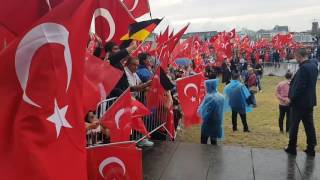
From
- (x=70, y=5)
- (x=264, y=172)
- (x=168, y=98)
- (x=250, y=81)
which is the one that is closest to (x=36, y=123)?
(x=70, y=5)

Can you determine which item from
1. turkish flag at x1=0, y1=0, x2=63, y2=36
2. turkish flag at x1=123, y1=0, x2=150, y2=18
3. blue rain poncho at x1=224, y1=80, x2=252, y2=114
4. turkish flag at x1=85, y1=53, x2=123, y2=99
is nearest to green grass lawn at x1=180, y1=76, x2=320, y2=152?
blue rain poncho at x1=224, y1=80, x2=252, y2=114

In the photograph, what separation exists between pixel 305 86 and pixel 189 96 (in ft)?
6.28

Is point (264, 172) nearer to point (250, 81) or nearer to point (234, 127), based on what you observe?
point (234, 127)

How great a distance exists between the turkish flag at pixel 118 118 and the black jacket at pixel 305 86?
3411 millimetres

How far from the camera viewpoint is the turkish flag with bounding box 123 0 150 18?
698 cm

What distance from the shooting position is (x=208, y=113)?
8.65 m

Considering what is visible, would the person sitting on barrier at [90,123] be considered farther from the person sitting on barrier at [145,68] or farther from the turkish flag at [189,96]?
the person sitting on barrier at [145,68]

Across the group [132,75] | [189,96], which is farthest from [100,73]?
[189,96]

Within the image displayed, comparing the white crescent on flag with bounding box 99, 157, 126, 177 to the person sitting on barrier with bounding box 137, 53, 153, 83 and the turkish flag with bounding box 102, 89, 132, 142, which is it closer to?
the turkish flag with bounding box 102, 89, 132, 142

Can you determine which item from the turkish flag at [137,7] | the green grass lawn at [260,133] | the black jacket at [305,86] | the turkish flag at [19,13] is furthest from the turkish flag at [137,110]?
the green grass lawn at [260,133]

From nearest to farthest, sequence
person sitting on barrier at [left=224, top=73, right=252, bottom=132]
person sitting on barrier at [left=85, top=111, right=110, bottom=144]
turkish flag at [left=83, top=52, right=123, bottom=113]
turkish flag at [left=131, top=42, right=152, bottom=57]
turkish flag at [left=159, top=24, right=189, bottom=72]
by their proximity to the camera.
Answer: turkish flag at [left=83, top=52, right=123, bottom=113], person sitting on barrier at [left=85, top=111, right=110, bottom=144], turkish flag at [left=159, top=24, right=189, bottom=72], turkish flag at [left=131, top=42, right=152, bottom=57], person sitting on barrier at [left=224, top=73, right=252, bottom=132]

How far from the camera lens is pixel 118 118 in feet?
15.6

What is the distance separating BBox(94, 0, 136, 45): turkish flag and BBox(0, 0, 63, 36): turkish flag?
2160 mm

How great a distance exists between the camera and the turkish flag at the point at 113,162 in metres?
4.20
